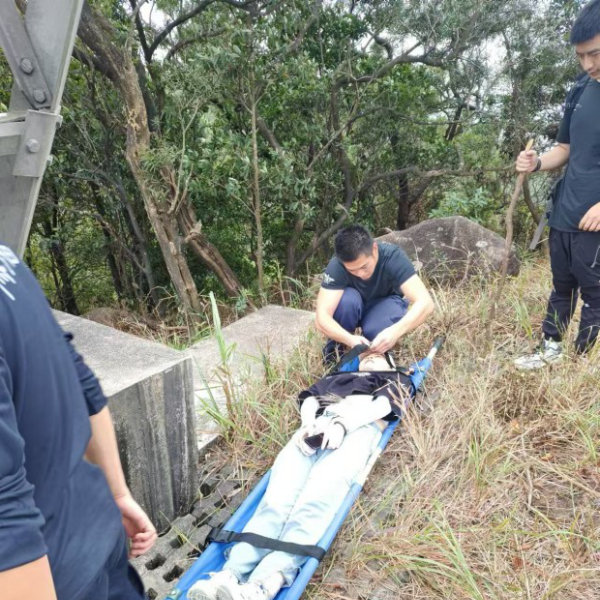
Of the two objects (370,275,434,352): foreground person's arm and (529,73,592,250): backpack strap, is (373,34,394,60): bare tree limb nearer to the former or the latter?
(529,73,592,250): backpack strap

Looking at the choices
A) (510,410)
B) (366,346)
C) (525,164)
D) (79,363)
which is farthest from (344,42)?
(79,363)

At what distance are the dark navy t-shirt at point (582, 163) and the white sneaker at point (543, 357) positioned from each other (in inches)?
28.0

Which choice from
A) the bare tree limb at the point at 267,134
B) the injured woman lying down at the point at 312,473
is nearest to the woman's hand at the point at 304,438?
the injured woman lying down at the point at 312,473

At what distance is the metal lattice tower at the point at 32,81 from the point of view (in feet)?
4.65

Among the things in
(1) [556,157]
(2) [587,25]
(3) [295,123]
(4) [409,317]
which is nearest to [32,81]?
(4) [409,317]

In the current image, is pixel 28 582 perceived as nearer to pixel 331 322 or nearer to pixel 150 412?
pixel 150 412

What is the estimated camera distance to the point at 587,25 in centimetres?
227

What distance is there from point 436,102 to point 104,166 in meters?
4.11

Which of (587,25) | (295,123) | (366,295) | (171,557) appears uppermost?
(295,123)

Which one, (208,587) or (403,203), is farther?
(403,203)

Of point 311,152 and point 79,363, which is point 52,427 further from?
point 311,152

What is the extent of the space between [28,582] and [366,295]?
2.81 meters

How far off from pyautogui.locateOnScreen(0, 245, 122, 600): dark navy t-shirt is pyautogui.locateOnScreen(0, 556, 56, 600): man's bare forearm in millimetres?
11

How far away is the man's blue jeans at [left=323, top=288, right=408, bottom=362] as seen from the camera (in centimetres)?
314
